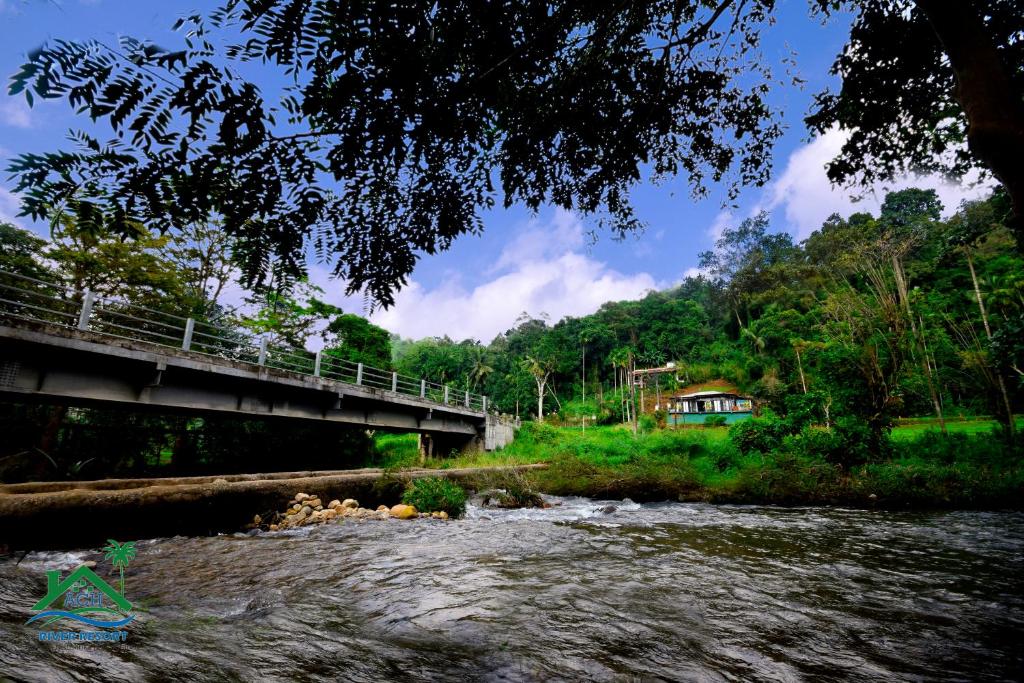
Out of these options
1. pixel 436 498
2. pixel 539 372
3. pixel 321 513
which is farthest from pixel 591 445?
pixel 539 372

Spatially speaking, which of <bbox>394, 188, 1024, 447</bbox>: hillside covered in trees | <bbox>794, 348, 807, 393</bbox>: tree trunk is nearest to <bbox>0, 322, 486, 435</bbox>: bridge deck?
<bbox>394, 188, 1024, 447</bbox>: hillside covered in trees

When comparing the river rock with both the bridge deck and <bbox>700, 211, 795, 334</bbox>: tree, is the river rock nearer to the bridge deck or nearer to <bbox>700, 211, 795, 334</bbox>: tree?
the bridge deck

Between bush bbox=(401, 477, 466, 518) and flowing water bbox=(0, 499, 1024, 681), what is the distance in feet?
8.23

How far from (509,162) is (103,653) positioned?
13.7ft

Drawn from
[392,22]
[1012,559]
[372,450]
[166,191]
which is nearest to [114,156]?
[166,191]

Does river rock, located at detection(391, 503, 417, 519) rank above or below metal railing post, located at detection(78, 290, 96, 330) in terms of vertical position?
below

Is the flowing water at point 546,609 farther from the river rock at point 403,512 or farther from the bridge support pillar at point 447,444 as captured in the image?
the bridge support pillar at point 447,444

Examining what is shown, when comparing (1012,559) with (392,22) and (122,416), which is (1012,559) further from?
(122,416)

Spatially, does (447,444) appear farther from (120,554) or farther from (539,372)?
(539,372)

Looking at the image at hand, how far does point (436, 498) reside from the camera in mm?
10148

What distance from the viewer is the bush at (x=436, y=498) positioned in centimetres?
995

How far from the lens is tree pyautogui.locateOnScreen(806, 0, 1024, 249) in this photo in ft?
7.98

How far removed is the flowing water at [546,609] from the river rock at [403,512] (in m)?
2.12

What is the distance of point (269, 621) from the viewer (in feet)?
11.5
